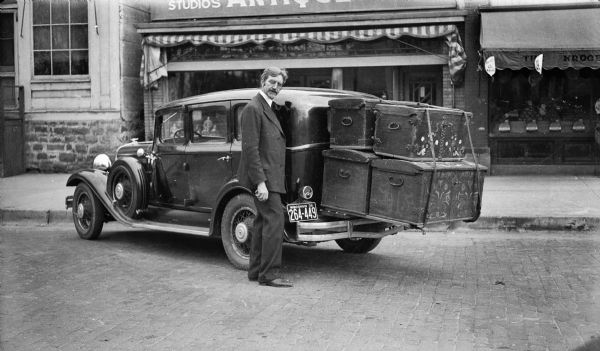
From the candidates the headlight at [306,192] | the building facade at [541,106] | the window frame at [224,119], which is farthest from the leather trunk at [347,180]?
the building facade at [541,106]

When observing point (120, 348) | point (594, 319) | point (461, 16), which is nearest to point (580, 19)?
point (461, 16)

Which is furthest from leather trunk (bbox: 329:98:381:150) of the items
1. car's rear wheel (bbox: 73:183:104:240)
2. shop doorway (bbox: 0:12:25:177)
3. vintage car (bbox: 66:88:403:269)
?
shop doorway (bbox: 0:12:25:177)

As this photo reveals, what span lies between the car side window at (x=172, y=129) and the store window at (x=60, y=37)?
8846 millimetres

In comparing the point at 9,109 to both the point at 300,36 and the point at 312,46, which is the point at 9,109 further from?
the point at 312,46

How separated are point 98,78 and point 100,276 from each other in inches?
408

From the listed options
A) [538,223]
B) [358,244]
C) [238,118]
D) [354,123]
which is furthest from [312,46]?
[354,123]

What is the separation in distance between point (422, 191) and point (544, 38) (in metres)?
9.12

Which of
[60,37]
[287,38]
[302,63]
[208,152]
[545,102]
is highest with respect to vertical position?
[60,37]

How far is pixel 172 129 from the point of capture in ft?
27.9

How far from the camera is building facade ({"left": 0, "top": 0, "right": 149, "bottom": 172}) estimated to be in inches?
647

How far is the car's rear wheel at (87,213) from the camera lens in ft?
29.6

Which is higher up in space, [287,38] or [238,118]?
[287,38]

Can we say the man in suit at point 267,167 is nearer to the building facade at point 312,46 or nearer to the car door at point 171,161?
the car door at point 171,161

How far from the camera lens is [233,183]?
23.7 ft
